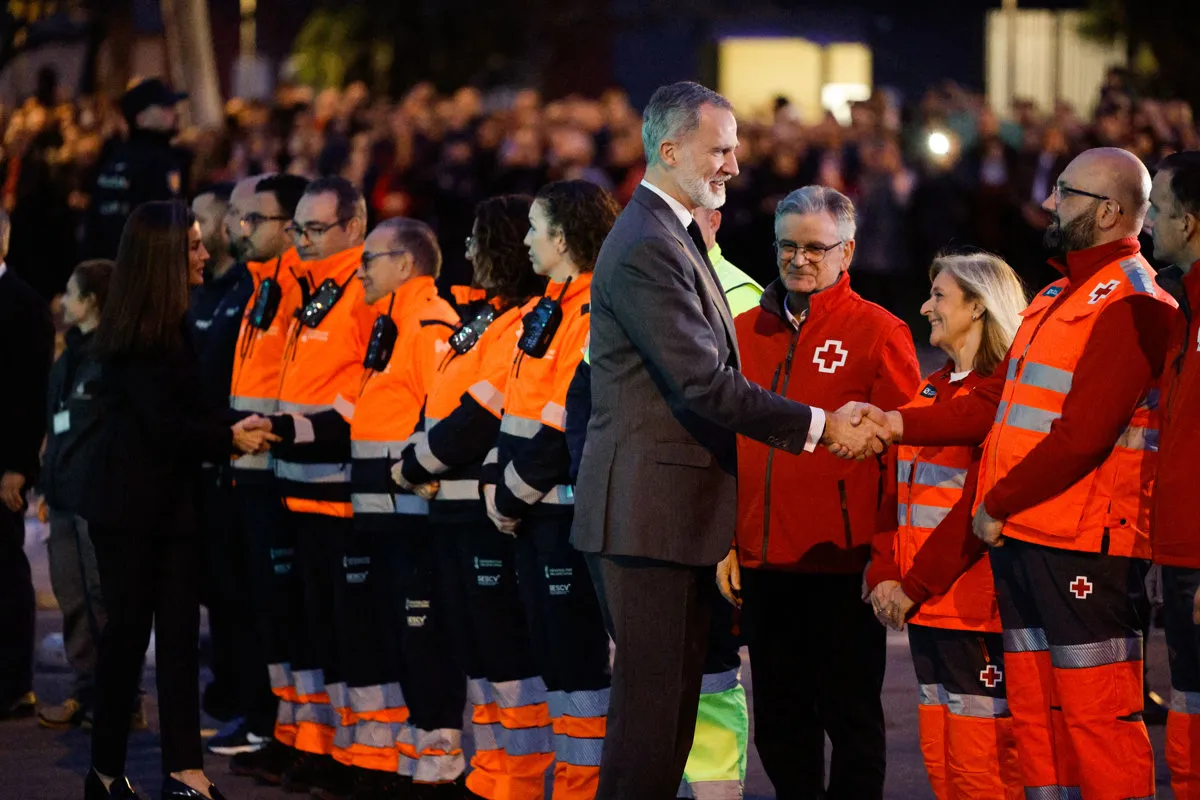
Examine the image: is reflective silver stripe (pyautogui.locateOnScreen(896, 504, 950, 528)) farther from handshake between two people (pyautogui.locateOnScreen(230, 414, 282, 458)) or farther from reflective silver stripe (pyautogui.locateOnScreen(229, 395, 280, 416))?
reflective silver stripe (pyautogui.locateOnScreen(229, 395, 280, 416))

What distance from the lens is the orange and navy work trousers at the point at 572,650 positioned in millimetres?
6781

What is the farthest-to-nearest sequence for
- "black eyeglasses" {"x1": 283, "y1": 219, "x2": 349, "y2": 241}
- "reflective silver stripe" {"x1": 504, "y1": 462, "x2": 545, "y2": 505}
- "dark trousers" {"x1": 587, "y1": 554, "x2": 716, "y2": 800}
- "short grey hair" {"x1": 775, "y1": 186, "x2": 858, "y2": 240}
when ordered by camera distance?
"black eyeglasses" {"x1": 283, "y1": 219, "x2": 349, "y2": 241} < "reflective silver stripe" {"x1": 504, "y1": 462, "x2": 545, "y2": 505} < "short grey hair" {"x1": 775, "y1": 186, "x2": 858, "y2": 240} < "dark trousers" {"x1": 587, "y1": 554, "x2": 716, "y2": 800}

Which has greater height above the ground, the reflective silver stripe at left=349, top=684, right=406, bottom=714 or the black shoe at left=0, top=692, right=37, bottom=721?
the reflective silver stripe at left=349, top=684, right=406, bottom=714

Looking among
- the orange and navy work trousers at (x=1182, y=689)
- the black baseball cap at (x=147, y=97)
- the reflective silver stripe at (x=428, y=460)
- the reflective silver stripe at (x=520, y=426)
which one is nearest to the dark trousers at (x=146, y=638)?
the reflective silver stripe at (x=428, y=460)

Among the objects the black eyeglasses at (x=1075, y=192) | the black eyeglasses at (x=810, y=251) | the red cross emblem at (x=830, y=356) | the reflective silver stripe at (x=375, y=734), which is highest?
the black eyeglasses at (x=1075, y=192)

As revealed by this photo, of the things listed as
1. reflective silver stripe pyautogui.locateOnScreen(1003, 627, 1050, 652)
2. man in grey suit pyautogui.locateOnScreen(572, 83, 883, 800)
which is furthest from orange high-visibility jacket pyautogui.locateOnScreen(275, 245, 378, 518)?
reflective silver stripe pyautogui.locateOnScreen(1003, 627, 1050, 652)

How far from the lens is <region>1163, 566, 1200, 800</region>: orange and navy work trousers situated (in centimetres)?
570

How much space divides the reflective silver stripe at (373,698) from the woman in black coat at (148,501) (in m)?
0.70

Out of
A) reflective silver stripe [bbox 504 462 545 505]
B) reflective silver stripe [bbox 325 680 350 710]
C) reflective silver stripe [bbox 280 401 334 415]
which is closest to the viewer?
reflective silver stripe [bbox 504 462 545 505]

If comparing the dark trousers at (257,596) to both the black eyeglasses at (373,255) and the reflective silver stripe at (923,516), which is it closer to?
the black eyeglasses at (373,255)

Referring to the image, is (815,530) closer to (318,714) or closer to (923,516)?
(923,516)

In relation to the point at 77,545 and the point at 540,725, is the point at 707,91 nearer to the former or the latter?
the point at 540,725

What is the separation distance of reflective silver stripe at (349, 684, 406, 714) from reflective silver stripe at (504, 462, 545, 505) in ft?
4.29

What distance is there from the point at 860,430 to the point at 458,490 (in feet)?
6.07
